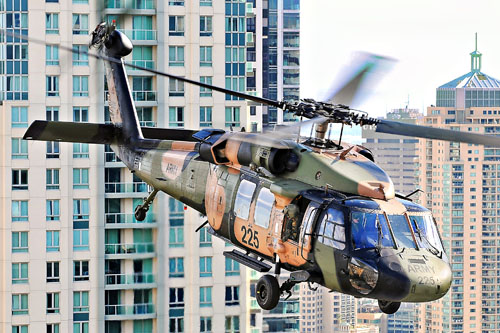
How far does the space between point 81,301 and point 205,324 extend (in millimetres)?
3534

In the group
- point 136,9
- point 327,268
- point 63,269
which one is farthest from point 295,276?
point 63,269

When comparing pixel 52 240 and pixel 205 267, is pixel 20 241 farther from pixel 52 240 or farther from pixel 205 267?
pixel 205 267

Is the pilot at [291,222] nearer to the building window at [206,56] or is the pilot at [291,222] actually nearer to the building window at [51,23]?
the building window at [206,56]

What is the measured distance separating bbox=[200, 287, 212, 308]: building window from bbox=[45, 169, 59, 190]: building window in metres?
4.86

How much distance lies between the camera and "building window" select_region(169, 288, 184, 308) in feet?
99.8

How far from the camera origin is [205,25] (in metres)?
30.3

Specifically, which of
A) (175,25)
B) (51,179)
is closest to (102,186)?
(51,179)

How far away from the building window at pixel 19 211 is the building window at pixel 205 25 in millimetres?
6646

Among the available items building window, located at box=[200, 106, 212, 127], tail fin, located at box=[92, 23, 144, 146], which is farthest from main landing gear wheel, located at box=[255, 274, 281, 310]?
Result: building window, located at box=[200, 106, 212, 127]

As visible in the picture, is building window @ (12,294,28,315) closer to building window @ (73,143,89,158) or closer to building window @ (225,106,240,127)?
building window @ (73,143,89,158)

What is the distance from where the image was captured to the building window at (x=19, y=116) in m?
30.7

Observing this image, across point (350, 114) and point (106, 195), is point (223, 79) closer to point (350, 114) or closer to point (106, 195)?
point (106, 195)

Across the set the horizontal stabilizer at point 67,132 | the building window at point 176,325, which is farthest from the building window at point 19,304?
the horizontal stabilizer at point 67,132

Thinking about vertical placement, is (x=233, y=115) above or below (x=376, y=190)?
above
